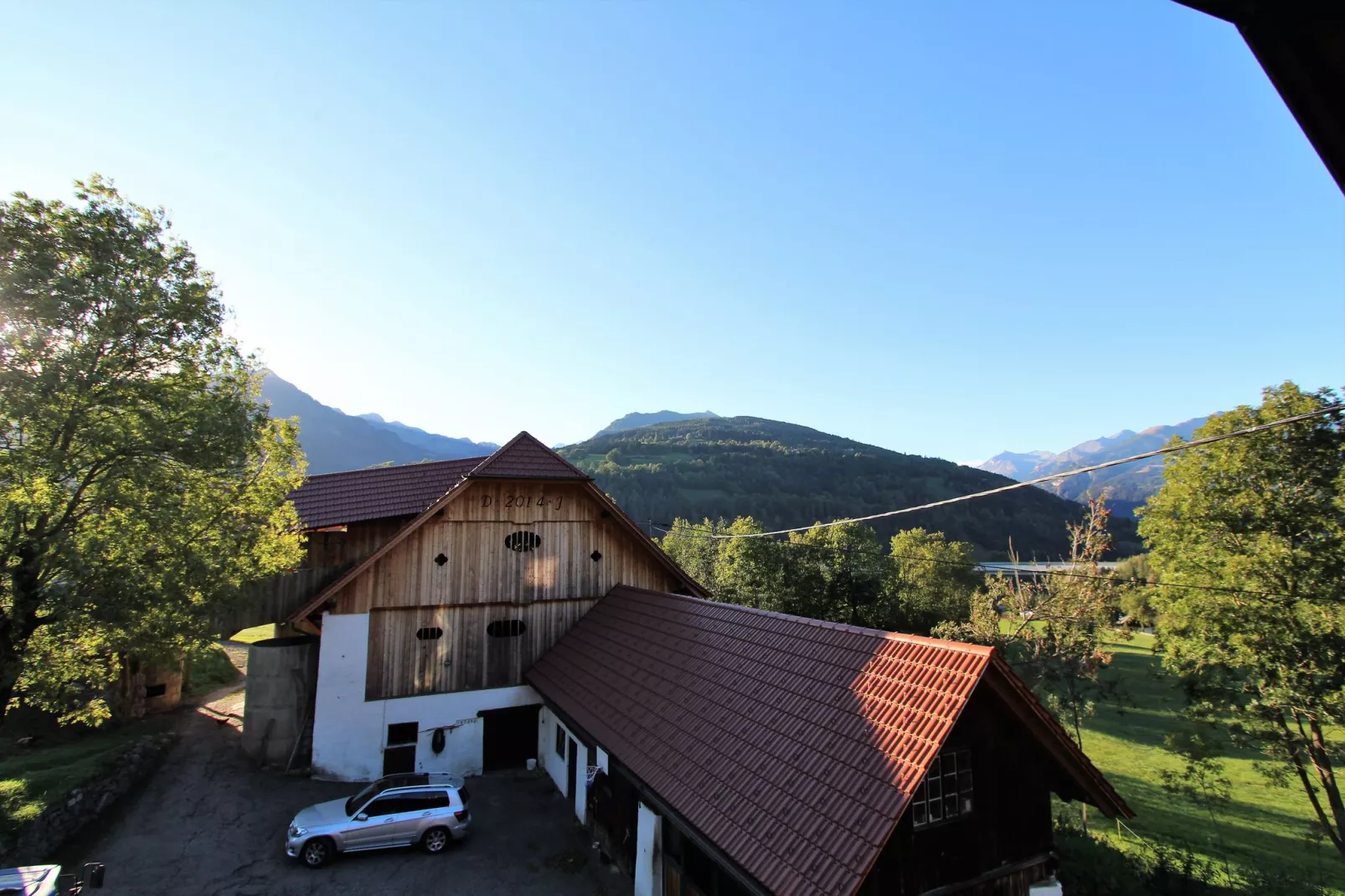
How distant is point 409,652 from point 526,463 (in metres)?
6.88

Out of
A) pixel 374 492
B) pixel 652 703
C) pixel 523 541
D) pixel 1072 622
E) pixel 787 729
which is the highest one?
pixel 374 492

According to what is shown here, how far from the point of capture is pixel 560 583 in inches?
864

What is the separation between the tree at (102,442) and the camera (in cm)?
1284

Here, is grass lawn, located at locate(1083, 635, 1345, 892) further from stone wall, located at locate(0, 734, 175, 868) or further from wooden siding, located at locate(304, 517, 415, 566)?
stone wall, located at locate(0, 734, 175, 868)

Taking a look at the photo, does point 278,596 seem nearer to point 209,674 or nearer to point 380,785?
point 380,785

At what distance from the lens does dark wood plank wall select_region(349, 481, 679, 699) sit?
19547mm

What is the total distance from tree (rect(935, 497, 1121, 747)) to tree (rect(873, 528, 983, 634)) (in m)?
8.74

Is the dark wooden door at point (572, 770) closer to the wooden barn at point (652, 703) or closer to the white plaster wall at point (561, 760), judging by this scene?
the white plaster wall at point (561, 760)

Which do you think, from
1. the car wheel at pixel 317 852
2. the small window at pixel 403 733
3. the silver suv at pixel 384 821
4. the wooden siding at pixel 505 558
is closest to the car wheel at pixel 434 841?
the silver suv at pixel 384 821

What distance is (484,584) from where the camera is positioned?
20.8 m

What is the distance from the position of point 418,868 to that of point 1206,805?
31.8 m

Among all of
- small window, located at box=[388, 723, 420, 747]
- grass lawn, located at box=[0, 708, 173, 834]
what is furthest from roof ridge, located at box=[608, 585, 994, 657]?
grass lawn, located at box=[0, 708, 173, 834]

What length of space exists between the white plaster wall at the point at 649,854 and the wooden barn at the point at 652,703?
0.14ft

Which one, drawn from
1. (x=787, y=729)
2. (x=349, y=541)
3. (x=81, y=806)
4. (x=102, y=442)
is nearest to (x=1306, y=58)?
(x=787, y=729)
